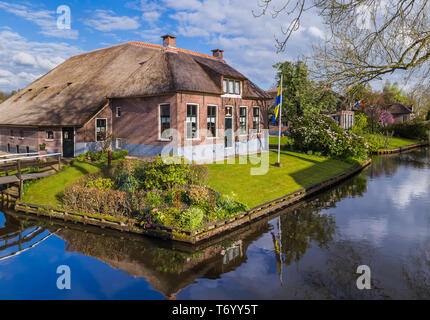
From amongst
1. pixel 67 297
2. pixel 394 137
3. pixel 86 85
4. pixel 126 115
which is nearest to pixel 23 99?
pixel 86 85

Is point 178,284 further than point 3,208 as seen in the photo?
No

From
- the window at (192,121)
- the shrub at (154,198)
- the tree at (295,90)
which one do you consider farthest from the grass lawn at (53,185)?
the tree at (295,90)

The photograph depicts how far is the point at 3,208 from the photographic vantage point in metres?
15.9

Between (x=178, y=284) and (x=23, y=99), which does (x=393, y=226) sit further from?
(x=23, y=99)

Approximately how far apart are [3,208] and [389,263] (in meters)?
16.7

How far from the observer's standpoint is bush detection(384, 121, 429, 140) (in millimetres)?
52219

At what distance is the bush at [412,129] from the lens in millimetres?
52219

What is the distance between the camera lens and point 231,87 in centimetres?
2367

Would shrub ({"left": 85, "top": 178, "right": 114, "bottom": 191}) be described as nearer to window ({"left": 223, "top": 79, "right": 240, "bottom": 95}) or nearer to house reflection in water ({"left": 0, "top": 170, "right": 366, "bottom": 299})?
house reflection in water ({"left": 0, "top": 170, "right": 366, "bottom": 299})

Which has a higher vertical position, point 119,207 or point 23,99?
point 23,99

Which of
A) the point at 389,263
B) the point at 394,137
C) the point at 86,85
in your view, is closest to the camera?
the point at 389,263

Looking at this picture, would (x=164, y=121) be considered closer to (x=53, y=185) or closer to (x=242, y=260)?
(x=53, y=185)

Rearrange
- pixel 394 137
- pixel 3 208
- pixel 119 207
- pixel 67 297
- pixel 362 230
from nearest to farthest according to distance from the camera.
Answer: pixel 67 297 → pixel 362 230 → pixel 119 207 → pixel 3 208 → pixel 394 137

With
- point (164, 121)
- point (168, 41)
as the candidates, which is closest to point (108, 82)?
point (168, 41)
